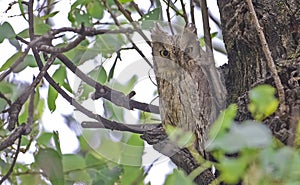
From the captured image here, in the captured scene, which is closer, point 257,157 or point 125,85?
point 257,157

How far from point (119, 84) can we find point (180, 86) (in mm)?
183

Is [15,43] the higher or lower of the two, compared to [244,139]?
higher

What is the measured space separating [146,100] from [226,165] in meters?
0.47

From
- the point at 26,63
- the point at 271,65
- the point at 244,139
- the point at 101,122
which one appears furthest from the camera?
the point at 26,63

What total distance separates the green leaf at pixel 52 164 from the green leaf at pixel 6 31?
0.16 m

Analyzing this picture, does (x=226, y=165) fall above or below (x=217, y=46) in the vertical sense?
below

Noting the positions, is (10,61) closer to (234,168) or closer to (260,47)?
(260,47)

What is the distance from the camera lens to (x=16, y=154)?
2.85 ft

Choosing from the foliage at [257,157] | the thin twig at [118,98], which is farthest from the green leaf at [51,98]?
the foliage at [257,157]

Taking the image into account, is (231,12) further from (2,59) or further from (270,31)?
(2,59)

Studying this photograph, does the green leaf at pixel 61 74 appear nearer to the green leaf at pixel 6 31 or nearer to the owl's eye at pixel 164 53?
the green leaf at pixel 6 31

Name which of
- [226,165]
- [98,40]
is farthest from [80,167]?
[226,165]

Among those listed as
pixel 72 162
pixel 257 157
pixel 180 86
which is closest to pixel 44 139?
pixel 72 162

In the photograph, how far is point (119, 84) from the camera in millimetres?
883
